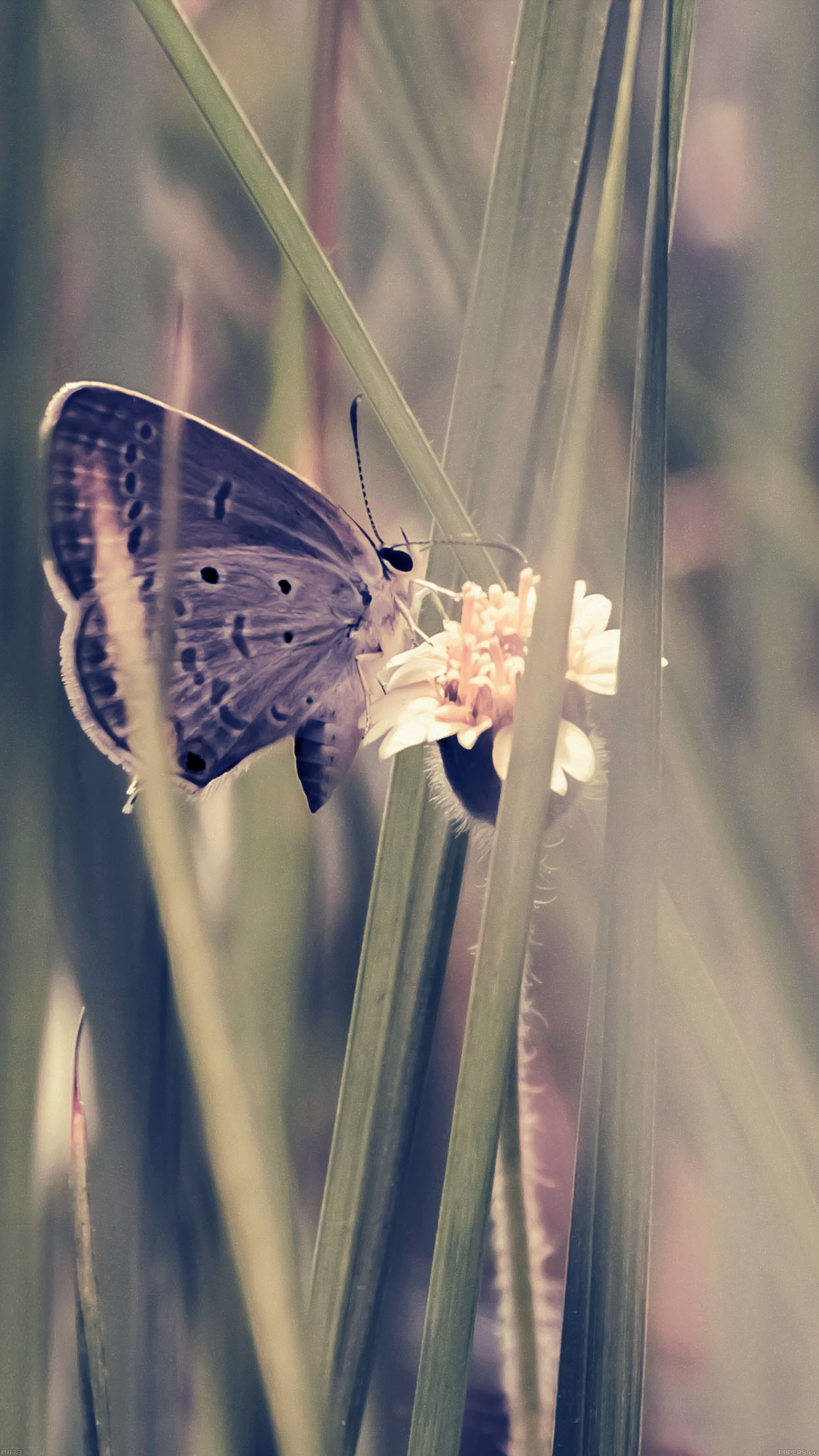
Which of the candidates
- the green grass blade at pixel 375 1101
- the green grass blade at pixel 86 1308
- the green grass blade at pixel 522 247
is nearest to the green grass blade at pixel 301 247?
the green grass blade at pixel 522 247

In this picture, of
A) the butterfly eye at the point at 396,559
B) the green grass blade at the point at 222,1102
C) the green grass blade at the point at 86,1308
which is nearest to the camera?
the green grass blade at the point at 222,1102

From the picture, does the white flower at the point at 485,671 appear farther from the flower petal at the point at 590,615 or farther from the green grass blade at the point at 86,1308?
the green grass blade at the point at 86,1308

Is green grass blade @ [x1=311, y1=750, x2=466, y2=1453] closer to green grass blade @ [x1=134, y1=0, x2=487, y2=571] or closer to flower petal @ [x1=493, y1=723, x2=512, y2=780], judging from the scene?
flower petal @ [x1=493, y1=723, x2=512, y2=780]

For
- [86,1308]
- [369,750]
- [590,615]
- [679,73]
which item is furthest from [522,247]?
[86,1308]

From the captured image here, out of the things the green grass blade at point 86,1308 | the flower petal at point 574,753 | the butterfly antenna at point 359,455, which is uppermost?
the butterfly antenna at point 359,455

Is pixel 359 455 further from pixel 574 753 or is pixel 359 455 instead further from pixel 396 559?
pixel 574 753

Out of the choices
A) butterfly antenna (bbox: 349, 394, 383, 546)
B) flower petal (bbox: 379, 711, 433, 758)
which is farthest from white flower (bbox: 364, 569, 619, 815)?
butterfly antenna (bbox: 349, 394, 383, 546)

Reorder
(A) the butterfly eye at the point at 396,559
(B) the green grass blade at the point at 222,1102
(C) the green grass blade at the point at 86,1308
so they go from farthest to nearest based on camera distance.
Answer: (A) the butterfly eye at the point at 396,559 → (C) the green grass blade at the point at 86,1308 → (B) the green grass blade at the point at 222,1102

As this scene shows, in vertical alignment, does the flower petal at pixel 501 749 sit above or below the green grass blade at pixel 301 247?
below
